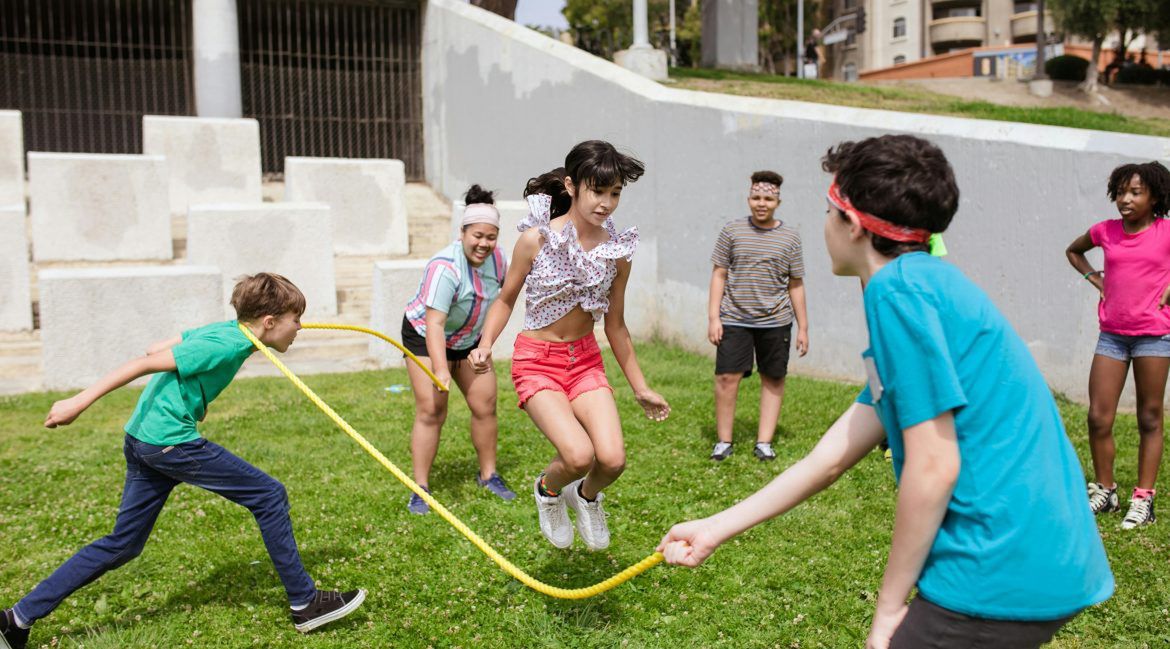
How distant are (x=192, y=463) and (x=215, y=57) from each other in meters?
12.5

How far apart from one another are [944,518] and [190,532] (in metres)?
4.55

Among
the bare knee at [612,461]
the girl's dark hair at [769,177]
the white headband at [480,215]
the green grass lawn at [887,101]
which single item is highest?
the green grass lawn at [887,101]

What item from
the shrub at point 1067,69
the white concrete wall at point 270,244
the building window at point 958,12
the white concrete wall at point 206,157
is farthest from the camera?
the building window at point 958,12

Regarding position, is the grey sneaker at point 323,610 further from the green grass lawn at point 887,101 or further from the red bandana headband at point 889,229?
the green grass lawn at point 887,101

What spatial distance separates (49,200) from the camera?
38.9ft

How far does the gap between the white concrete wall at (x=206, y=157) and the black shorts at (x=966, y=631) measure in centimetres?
1310

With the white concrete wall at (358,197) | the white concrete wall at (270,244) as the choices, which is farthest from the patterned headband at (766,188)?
the white concrete wall at (358,197)

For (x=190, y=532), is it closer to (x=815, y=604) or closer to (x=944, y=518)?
(x=815, y=604)

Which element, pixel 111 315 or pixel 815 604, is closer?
pixel 815 604

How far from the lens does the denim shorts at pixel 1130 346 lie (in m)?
5.63

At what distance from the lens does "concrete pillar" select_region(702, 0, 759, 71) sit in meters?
22.7

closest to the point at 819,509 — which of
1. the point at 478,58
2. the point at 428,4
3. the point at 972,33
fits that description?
the point at 478,58

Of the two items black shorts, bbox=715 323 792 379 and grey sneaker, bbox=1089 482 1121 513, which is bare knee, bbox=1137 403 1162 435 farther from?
black shorts, bbox=715 323 792 379

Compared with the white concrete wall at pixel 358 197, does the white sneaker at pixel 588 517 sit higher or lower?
lower
